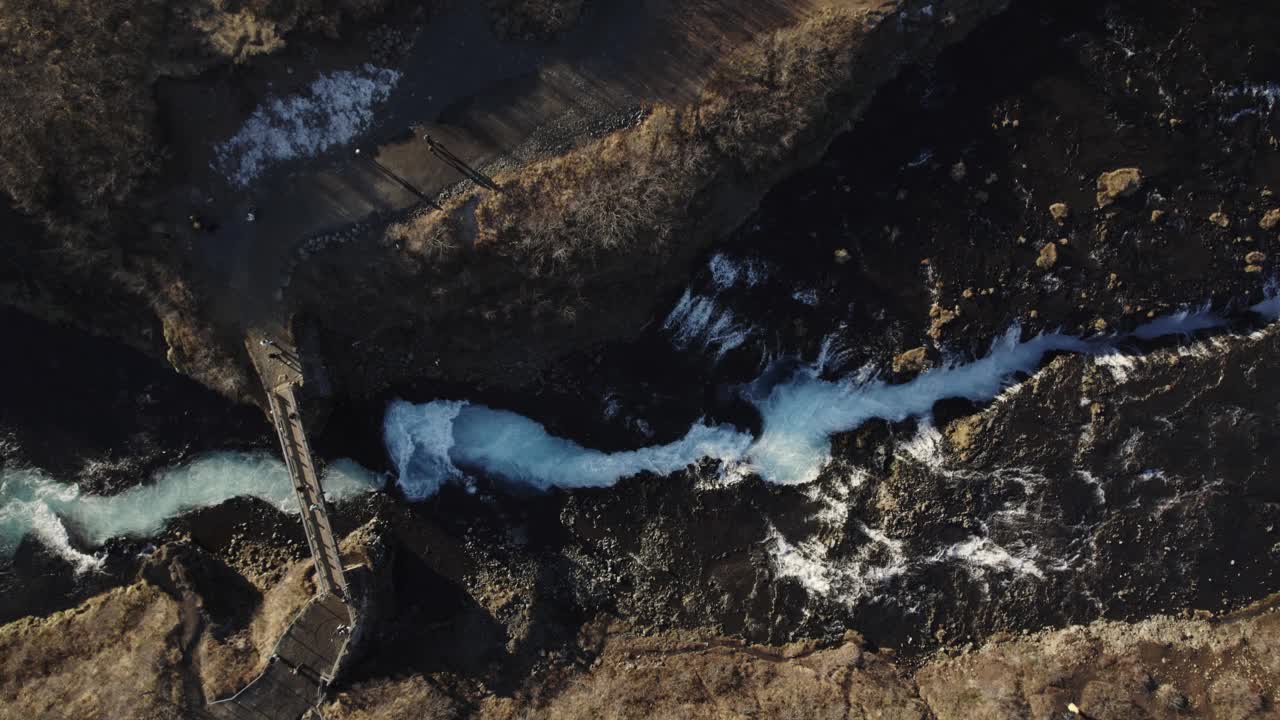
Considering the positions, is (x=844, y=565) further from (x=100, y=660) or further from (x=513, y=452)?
(x=100, y=660)

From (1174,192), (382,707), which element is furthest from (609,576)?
(1174,192)

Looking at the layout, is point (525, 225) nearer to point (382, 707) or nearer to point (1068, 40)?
point (382, 707)

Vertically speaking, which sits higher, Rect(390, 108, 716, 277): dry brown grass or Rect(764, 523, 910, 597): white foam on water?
Rect(390, 108, 716, 277): dry brown grass

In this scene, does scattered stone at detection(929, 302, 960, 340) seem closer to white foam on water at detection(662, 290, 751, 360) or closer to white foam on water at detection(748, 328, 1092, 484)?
white foam on water at detection(748, 328, 1092, 484)

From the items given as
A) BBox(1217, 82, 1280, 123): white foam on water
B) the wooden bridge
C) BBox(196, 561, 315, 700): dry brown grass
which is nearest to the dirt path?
the wooden bridge

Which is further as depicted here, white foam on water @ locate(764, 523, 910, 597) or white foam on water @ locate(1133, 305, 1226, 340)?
white foam on water @ locate(764, 523, 910, 597)

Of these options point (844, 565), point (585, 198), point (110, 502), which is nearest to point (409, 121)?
point (585, 198)
